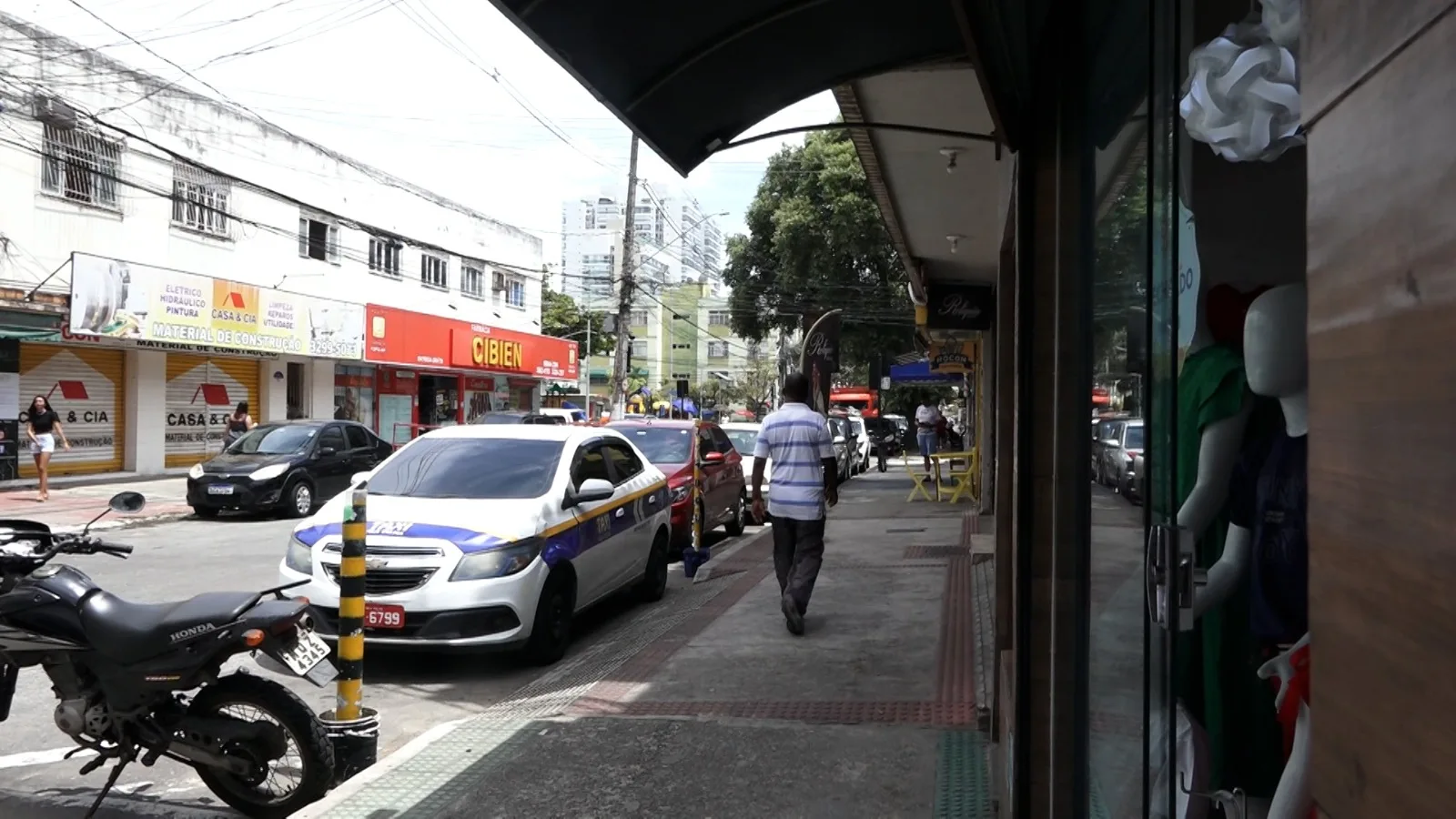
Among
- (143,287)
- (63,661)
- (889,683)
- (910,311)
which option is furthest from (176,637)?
(910,311)

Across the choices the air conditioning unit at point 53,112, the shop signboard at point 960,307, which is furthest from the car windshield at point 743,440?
the air conditioning unit at point 53,112

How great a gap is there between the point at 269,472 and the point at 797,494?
1071cm

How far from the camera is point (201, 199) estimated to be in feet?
76.3

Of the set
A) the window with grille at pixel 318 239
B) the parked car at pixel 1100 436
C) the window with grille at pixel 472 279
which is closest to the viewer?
the parked car at pixel 1100 436

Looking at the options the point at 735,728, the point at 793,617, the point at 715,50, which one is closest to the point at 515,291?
the point at 793,617

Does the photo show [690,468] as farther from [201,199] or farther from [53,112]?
[201,199]

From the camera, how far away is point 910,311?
32.6 metres

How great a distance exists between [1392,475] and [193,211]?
84.6 ft

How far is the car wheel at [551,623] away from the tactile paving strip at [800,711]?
3.62 feet

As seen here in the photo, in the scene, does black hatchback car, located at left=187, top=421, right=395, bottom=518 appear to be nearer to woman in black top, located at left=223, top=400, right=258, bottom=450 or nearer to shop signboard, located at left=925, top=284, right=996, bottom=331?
woman in black top, located at left=223, top=400, right=258, bottom=450

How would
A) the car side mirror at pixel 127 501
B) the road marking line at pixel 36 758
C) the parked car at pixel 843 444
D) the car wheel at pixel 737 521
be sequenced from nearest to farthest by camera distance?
the car side mirror at pixel 127 501 → the road marking line at pixel 36 758 → the car wheel at pixel 737 521 → the parked car at pixel 843 444

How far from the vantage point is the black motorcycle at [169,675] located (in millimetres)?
4121

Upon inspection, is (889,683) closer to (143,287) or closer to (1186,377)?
(1186,377)

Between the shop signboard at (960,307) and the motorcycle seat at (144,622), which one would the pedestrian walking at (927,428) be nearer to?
the shop signboard at (960,307)
